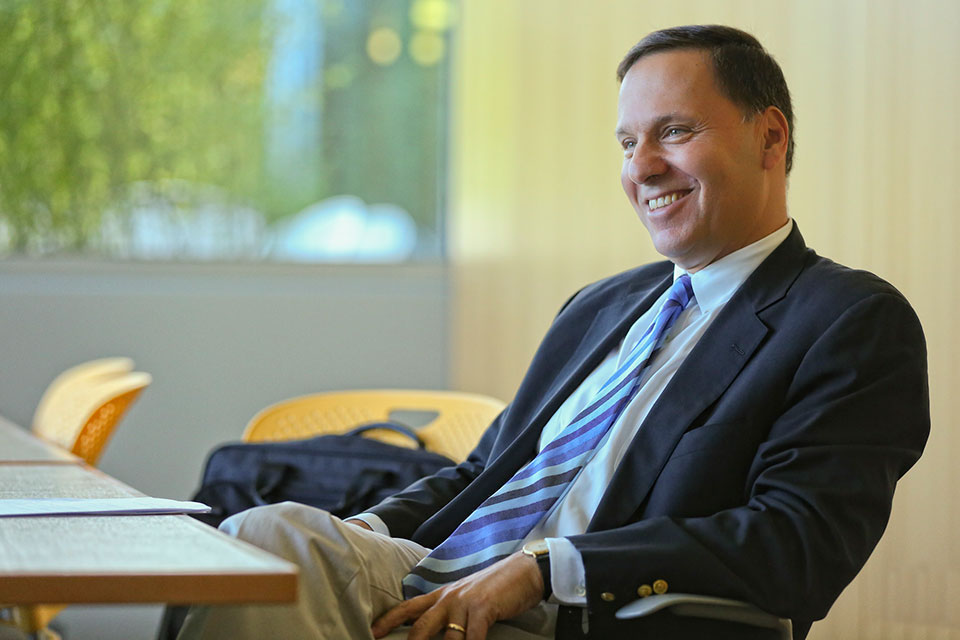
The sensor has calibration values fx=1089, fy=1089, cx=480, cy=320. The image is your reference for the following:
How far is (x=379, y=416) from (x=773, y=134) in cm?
131

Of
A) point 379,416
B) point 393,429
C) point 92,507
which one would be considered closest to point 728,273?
point 92,507

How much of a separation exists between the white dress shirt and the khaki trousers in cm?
17

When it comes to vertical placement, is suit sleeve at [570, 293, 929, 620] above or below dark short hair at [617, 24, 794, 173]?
below

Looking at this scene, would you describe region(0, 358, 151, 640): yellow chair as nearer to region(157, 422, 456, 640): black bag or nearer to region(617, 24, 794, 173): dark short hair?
region(157, 422, 456, 640): black bag

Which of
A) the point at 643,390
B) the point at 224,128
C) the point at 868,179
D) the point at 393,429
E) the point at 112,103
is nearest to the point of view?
the point at 643,390

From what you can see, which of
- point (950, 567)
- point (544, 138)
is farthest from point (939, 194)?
point (544, 138)

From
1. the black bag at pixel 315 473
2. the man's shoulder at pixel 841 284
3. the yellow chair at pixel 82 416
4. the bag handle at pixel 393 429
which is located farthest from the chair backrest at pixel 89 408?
the man's shoulder at pixel 841 284

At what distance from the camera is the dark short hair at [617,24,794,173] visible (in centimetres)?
158

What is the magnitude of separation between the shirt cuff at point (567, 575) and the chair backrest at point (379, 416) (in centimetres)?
106

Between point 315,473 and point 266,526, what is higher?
point 266,526

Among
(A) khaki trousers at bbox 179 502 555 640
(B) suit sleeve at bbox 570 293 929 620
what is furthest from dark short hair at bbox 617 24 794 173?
(A) khaki trousers at bbox 179 502 555 640

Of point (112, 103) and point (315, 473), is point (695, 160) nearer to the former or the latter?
point (315, 473)

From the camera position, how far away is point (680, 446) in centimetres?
142

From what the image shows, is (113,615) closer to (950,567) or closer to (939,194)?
(950,567)
